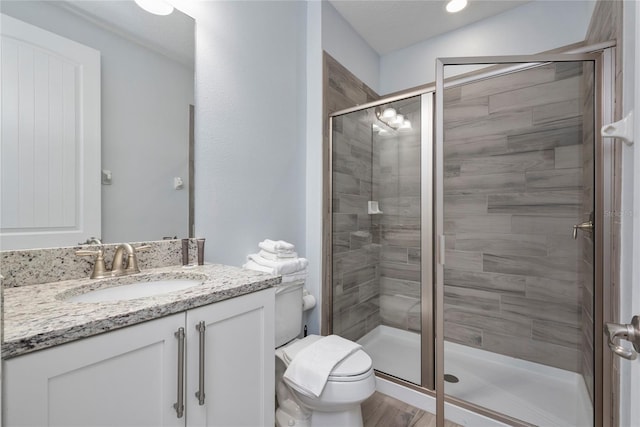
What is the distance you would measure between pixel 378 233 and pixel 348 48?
1.50 metres

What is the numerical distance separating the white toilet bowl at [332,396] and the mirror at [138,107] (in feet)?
2.96

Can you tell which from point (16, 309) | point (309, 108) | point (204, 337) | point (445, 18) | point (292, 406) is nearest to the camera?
point (16, 309)

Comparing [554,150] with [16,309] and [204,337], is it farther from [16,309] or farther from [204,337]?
[16,309]

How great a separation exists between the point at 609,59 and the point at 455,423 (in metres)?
1.88

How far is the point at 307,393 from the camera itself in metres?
1.27

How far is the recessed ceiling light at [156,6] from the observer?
1.26 m

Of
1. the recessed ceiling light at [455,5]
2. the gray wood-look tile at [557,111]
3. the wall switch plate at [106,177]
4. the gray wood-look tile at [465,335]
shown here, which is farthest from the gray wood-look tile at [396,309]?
the recessed ceiling light at [455,5]

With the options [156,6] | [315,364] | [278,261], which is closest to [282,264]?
[278,261]

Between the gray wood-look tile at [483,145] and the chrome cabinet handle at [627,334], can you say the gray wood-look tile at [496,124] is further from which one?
the chrome cabinet handle at [627,334]

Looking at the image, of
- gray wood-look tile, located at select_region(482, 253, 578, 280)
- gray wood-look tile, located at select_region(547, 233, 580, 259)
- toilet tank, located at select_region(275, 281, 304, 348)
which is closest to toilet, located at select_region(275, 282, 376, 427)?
toilet tank, located at select_region(275, 281, 304, 348)

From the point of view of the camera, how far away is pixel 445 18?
7.23 ft

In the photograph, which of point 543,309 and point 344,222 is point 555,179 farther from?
point 344,222

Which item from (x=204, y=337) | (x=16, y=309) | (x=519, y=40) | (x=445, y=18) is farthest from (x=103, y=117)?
(x=519, y=40)

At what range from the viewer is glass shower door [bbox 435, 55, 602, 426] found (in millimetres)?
1399
